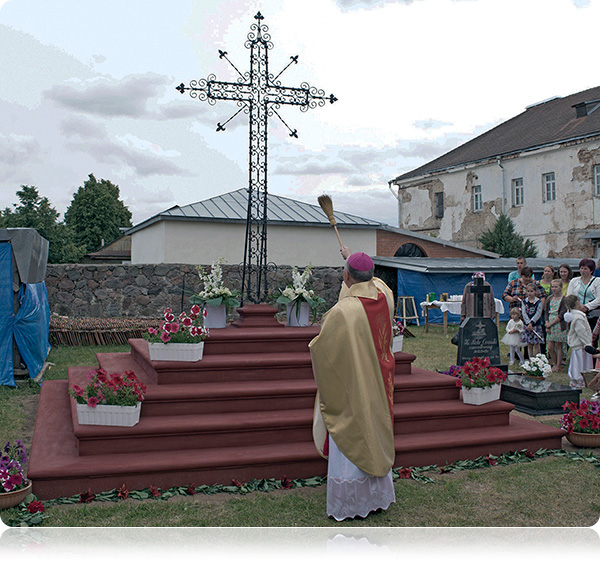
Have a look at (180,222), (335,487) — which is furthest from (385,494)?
(180,222)

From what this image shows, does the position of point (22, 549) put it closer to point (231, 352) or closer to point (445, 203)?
point (231, 352)

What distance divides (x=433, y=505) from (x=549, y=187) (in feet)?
83.2

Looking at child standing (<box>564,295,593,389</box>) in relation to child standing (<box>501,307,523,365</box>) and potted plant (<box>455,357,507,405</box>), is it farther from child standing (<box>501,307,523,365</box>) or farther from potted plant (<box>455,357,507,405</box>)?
potted plant (<box>455,357,507,405</box>)

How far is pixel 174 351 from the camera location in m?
6.67


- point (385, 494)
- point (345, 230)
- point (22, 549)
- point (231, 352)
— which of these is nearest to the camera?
point (22, 549)

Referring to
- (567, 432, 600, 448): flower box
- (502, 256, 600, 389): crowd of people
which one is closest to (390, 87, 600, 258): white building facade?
(502, 256, 600, 389): crowd of people

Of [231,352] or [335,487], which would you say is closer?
[335,487]

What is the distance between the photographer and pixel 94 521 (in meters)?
4.60

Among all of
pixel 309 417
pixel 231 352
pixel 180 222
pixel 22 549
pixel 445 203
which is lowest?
pixel 22 549

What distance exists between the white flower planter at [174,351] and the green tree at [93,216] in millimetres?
49186

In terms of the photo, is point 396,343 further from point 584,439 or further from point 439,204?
point 439,204

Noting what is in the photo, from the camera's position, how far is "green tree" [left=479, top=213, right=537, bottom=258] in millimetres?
26844

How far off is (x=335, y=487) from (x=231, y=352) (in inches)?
111

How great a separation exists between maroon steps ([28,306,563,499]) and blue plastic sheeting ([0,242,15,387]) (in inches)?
89.7
